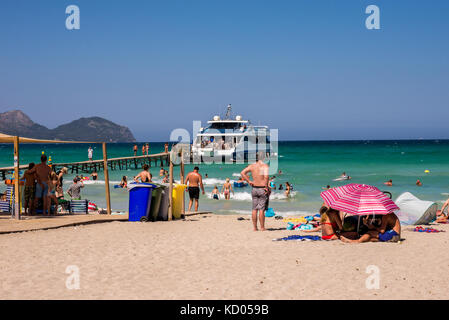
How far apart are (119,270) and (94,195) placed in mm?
17799

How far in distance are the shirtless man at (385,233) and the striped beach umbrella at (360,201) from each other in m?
0.41

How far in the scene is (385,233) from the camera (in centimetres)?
815

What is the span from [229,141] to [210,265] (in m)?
44.2

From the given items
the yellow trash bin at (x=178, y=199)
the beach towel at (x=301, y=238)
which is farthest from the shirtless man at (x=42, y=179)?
the beach towel at (x=301, y=238)

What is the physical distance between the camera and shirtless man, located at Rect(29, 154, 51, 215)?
10953 millimetres

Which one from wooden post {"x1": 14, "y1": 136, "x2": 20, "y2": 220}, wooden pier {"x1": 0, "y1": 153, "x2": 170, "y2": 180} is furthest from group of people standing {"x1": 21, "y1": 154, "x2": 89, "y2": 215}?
wooden pier {"x1": 0, "y1": 153, "x2": 170, "y2": 180}

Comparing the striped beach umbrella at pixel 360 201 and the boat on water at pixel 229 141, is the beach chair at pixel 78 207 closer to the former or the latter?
the striped beach umbrella at pixel 360 201

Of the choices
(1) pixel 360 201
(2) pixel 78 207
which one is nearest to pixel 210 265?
(1) pixel 360 201

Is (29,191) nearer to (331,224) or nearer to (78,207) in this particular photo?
(78,207)

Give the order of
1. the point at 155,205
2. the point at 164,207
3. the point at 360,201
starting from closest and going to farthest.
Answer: the point at 360,201 → the point at 155,205 → the point at 164,207

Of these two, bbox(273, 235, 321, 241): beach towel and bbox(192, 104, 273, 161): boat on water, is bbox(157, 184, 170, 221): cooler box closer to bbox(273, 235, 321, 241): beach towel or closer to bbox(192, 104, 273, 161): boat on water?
bbox(273, 235, 321, 241): beach towel

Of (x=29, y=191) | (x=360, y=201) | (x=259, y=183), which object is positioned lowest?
(x=29, y=191)

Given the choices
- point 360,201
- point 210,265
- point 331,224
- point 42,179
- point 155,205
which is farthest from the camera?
point 42,179

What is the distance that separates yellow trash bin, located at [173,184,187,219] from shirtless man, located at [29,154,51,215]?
3.04 metres
